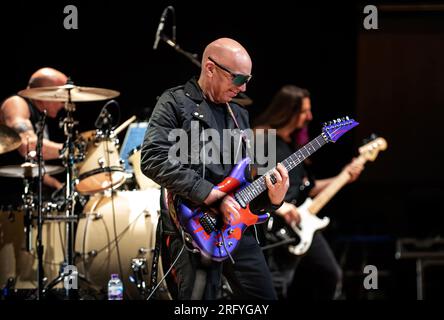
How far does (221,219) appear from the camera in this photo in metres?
4.38

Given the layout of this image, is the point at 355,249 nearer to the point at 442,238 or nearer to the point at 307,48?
the point at 442,238

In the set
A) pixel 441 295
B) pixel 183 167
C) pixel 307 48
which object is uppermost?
pixel 307 48

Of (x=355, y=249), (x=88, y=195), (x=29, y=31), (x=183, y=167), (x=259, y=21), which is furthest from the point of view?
(x=355, y=249)

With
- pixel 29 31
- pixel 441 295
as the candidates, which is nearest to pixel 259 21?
pixel 29 31

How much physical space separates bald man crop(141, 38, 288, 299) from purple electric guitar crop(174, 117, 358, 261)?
0.05m

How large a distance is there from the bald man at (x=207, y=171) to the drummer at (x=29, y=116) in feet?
7.24

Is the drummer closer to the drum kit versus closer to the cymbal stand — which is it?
the drum kit

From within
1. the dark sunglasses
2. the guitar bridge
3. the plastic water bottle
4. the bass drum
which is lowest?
the plastic water bottle

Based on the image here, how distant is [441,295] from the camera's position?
805 cm

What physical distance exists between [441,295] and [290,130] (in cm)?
276

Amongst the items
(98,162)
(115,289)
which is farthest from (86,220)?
(115,289)

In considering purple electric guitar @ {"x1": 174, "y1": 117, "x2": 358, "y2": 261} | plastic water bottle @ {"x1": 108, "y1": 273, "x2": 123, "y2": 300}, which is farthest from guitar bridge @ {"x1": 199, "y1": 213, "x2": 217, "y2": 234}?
plastic water bottle @ {"x1": 108, "y1": 273, "x2": 123, "y2": 300}

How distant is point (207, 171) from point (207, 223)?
336 millimetres

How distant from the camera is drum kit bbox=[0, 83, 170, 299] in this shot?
6.10 metres
